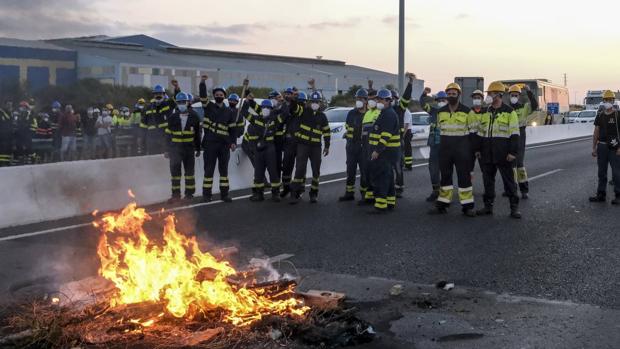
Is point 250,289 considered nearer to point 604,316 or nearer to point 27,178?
point 604,316

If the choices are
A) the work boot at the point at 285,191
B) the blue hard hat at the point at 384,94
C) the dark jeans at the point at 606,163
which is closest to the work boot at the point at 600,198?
the dark jeans at the point at 606,163

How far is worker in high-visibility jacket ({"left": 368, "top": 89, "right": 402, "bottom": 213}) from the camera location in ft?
35.0

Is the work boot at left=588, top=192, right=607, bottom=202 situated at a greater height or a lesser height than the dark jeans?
lesser

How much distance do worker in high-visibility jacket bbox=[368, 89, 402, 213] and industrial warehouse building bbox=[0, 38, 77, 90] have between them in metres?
16.1

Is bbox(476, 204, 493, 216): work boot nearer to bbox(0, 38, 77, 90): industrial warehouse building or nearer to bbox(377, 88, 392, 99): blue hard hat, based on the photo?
bbox(377, 88, 392, 99): blue hard hat

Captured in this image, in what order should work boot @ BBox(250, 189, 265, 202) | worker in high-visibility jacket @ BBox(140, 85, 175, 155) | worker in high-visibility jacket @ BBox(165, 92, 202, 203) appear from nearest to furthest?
worker in high-visibility jacket @ BBox(165, 92, 202, 203), work boot @ BBox(250, 189, 265, 202), worker in high-visibility jacket @ BBox(140, 85, 175, 155)

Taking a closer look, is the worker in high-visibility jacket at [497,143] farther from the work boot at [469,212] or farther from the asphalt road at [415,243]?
the asphalt road at [415,243]

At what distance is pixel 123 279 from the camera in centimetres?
536

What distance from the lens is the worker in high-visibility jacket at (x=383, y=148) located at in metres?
10.7

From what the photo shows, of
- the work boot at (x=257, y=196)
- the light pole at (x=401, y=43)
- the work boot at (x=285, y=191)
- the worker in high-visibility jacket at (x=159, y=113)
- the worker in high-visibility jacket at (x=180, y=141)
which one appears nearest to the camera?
the worker in high-visibility jacket at (x=180, y=141)

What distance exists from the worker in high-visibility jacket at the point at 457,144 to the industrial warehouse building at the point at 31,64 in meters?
17.1

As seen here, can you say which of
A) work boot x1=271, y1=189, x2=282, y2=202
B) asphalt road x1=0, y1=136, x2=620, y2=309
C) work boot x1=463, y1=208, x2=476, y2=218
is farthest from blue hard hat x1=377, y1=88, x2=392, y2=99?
work boot x1=271, y1=189, x2=282, y2=202

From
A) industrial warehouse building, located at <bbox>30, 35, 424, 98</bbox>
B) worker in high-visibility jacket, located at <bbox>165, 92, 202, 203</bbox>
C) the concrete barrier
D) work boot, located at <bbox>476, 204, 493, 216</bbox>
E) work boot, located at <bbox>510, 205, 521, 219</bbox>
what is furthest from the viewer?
industrial warehouse building, located at <bbox>30, 35, 424, 98</bbox>

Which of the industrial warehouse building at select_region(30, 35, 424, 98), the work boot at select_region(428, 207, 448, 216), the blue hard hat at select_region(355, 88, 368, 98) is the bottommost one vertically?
the work boot at select_region(428, 207, 448, 216)
